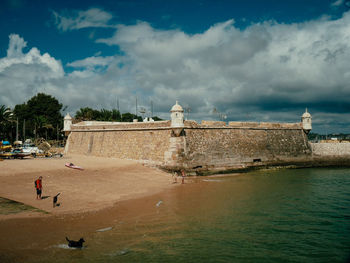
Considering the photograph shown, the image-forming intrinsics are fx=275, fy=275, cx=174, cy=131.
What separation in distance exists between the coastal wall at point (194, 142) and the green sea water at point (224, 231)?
7.96 meters

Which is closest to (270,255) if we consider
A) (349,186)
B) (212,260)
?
(212,260)

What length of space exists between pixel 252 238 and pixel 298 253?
1.57 meters

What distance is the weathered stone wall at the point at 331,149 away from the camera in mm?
36438

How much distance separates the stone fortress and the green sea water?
26.0 feet

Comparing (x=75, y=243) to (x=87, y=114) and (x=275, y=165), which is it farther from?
(x=87, y=114)

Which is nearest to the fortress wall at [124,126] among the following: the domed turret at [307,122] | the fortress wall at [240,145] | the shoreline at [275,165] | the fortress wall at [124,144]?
the fortress wall at [124,144]

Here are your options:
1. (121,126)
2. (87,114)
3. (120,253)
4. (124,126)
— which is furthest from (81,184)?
(87,114)

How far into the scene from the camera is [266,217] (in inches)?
486

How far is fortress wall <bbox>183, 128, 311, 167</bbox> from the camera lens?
1013 inches

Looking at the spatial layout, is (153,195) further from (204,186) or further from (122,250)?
(122,250)

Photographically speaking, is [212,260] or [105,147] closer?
[212,260]

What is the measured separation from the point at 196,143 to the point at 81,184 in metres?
11.8

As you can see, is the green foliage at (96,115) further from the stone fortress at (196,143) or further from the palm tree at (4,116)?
the stone fortress at (196,143)

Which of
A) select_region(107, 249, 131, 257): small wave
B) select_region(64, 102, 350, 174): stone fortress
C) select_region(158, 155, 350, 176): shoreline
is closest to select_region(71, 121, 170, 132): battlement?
select_region(64, 102, 350, 174): stone fortress
